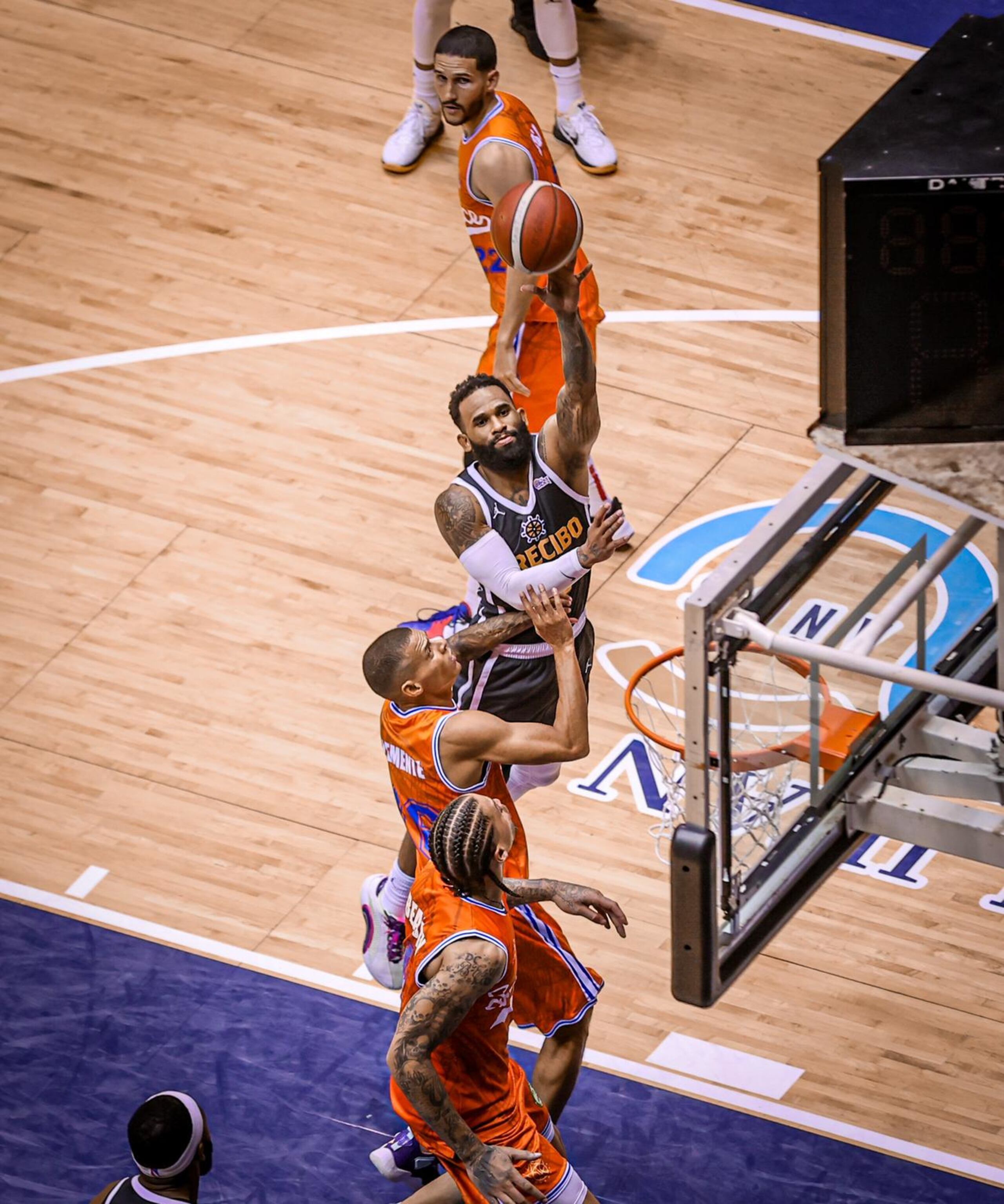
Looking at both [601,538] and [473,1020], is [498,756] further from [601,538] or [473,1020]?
[601,538]

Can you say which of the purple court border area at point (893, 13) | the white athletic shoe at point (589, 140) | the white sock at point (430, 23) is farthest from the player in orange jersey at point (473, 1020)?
the purple court border area at point (893, 13)

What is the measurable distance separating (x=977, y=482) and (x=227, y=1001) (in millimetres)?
3805

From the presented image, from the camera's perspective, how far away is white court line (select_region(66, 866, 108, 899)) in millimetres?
8047

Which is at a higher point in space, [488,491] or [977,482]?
[977,482]

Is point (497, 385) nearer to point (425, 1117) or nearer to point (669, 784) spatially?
point (669, 784)

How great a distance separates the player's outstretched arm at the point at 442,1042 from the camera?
5.67 m

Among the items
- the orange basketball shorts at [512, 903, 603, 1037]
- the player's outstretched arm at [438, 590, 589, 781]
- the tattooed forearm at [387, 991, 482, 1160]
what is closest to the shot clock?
the player's outstretched arm at [438, 590, 589, 781]

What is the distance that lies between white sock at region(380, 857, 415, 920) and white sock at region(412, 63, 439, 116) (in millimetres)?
5752

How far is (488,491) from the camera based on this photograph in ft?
23.9

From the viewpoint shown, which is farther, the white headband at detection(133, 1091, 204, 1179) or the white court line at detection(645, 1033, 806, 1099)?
the white court line at detection(645, 1033, 806, 1099)

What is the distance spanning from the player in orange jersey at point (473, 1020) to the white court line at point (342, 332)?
503 centimetres

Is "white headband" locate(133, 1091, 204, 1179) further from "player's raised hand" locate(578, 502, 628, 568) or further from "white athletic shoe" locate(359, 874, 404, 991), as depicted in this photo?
"player's raised hand" locate(578, 502, 628, 568)

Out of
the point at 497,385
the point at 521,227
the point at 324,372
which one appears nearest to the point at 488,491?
the point at 497,385

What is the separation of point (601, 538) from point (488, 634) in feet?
1.89
